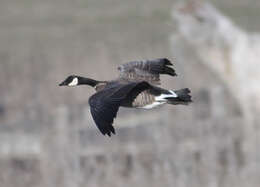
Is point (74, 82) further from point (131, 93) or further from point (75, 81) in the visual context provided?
point (131, 93)

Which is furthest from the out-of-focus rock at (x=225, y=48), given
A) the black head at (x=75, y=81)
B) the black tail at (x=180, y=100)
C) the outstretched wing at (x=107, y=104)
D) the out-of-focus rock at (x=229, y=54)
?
the outstretched wing at (x=107, y=104)

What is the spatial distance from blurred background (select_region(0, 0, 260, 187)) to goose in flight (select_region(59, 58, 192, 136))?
309 cm

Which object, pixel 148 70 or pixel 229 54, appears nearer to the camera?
pixel 148 70

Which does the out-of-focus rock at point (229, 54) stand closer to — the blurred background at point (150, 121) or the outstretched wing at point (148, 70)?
the blurred background at point (150, 121)

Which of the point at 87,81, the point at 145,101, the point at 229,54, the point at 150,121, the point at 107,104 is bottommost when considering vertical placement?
Answer: the point at 107,104

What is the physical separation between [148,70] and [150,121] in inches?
188

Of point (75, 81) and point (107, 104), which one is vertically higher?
point (75, 81)

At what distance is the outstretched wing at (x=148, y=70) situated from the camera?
30.0 ft

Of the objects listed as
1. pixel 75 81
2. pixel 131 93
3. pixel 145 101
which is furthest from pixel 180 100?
pixel 75 81

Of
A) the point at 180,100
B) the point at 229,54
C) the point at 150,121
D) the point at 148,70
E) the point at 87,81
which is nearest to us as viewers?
the point at 180,100

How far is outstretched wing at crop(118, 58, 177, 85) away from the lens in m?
9.16

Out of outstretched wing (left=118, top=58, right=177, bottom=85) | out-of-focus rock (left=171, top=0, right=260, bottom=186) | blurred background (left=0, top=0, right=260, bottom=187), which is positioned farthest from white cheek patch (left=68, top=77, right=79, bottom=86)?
out-of-focus rock (left=171, top=0, right=260, bottom=186)

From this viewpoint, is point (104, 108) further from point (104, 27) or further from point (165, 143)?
point (104, 27)

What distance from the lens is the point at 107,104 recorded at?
7941 millimetres
